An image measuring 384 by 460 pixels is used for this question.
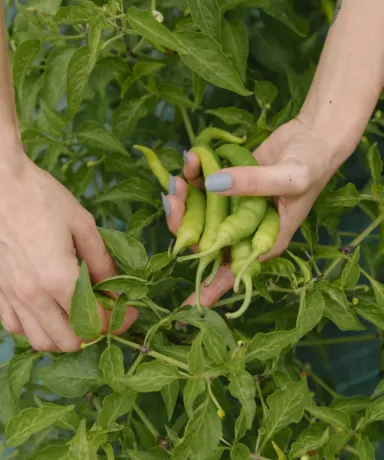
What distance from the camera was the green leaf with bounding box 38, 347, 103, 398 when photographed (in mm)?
684

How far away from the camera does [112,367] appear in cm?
63

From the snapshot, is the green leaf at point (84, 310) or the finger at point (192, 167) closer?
the green leaf at point (84, 310)

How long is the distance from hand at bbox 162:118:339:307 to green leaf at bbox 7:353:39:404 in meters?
0.24

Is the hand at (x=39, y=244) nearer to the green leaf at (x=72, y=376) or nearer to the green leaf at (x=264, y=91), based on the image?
the green leaf at (x=72, y=376)

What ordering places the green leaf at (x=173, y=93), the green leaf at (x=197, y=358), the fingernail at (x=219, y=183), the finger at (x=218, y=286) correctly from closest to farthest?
the green leaf at (x=197, y=358)
the fingernail at (x=219, y=183)
the finger at (x=218, y=286)
the green leaf at (x=173, y=93)

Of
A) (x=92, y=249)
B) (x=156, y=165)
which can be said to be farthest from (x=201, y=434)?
(x=156, y=165)

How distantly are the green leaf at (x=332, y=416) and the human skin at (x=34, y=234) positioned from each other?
28 centimetres

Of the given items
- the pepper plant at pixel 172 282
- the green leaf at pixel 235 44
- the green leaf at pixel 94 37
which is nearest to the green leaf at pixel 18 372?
the pepper plant at pixel 172 282

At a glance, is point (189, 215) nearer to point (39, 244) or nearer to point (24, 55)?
point (39, 244)

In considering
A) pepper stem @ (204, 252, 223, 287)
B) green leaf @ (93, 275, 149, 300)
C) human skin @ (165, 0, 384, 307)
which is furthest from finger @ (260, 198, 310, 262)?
green leaf @ (93, 275, 149, 300)

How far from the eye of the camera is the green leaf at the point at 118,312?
647 millimetres

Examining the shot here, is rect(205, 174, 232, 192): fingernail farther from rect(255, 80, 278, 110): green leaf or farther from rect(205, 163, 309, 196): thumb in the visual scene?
rect(255, 80, 278, 110): green leaf

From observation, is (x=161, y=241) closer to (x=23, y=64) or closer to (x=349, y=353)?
(x=23, y=64)

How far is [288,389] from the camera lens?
65 centimetres
